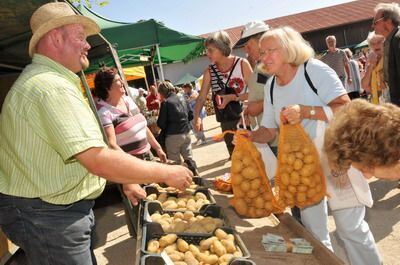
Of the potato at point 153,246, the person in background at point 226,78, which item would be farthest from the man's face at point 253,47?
the potato at point 153,246

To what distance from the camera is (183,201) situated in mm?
2859

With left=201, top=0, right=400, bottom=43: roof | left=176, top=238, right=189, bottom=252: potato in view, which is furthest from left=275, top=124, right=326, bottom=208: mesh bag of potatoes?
left=201, top=0, right=400, bottom=43: roof

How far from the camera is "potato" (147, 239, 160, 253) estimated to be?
2003mm

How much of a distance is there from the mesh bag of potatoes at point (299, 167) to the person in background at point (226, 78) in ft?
5.34

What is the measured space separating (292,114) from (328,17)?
3552cm

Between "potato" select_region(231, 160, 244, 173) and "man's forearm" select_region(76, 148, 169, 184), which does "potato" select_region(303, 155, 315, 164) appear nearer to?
"potato" select_region(231, 160, 244, 173)

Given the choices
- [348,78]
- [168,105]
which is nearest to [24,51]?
[168,105]

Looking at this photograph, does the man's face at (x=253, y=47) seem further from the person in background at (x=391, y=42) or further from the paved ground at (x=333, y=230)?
the paved ground at (x=333, y=230)

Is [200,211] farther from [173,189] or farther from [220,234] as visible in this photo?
[173,189]

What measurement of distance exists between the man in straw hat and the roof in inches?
1260

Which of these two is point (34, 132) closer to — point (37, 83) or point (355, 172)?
point (37, 83)

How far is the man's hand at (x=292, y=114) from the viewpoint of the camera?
2.33 meters

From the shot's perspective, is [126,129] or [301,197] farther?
[126,129]

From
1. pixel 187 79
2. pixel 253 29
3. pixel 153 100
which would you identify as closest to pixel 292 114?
pixel 253 29
